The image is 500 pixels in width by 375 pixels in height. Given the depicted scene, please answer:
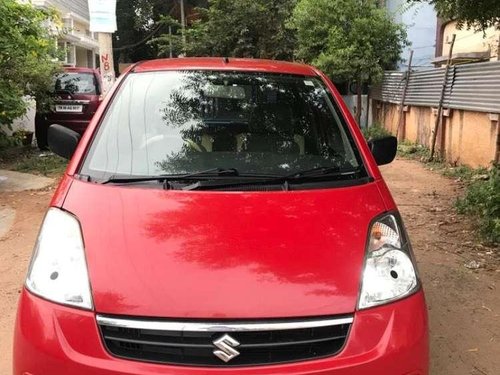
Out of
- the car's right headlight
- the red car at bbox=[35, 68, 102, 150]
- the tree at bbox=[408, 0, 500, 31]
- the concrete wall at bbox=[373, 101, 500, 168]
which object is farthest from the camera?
the red car at bbox=[35, 68, 102, 150]

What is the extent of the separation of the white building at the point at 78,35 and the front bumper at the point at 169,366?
1959 cm

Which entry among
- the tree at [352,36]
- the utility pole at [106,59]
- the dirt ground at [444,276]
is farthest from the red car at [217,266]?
the tree at [352,36]

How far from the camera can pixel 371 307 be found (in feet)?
7.20

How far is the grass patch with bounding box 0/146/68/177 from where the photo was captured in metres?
9.42

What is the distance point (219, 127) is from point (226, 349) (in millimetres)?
1605

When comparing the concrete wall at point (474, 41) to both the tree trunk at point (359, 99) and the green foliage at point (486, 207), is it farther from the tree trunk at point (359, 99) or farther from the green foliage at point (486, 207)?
the green foliage at point (486, 207)

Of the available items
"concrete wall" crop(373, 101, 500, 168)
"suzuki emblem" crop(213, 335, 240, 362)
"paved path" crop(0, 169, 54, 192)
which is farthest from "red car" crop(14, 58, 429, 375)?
"concrete wall" crop(373, 101, 500, 168)

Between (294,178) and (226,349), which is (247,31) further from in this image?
(226,349)

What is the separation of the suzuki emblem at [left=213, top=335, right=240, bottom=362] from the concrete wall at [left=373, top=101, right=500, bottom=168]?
23.4ft

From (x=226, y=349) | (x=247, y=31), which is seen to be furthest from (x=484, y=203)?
(x=247, y=31)

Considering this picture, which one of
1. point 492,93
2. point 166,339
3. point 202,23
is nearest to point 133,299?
point 166,339

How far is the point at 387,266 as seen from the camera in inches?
93.4

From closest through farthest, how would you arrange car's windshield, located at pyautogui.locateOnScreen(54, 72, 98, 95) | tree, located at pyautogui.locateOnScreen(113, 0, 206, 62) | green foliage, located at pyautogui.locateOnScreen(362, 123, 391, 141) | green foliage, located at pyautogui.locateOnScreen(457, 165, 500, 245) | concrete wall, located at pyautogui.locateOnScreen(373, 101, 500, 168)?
green foliage, located at pyautogui.locateOnScreen(457, 165, 500, 245) < concrete wall, located at pyautogui.locateOnScreen(373, 101, 500, 168) < car's windshield, located at pyautogui.locateOnScreen(54, 72, 98, 95) < green foliage, located at pyautogui.locateOnScreen(362, 123, 391, 141) < tree, located at pyautogui.locateOnScreen(113, 0, 206, 62)

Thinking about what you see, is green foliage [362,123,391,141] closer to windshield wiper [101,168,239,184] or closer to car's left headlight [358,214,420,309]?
windshield wiper [101,168,239,184]
